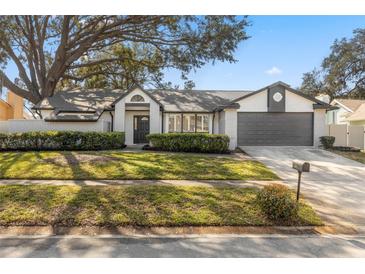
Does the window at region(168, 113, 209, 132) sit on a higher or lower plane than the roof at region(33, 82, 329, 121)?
lower

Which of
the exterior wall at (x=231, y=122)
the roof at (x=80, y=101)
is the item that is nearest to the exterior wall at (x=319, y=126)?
the exterior wall at (x=231, y=122)

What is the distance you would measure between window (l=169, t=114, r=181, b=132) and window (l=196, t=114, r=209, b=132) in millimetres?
1402

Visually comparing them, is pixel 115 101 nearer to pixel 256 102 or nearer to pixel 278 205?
pixel 256 102

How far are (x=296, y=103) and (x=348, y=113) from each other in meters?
14.9

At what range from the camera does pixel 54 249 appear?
170 inches

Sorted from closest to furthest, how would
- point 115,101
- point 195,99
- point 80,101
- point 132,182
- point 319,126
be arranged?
point 132,182 → point 319,126 → point 115,101 → point 80,101 → point 195,99

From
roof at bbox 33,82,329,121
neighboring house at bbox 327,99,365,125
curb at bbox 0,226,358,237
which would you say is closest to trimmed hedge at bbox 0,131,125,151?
roof at bbox 33,82,329,121

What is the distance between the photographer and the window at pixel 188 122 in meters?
19.4

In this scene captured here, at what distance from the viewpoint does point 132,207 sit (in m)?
6.09

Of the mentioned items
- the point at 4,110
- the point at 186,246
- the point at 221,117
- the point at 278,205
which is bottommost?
the point at 186,246

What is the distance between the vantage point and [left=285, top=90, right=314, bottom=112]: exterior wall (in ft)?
58.2

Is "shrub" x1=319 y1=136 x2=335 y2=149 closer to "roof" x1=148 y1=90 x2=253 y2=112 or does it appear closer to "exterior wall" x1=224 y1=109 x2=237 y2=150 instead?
"exterior wall" x1=224 y1=109 x2=237 y2=150

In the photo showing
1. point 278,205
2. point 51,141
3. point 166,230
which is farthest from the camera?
point 51,141

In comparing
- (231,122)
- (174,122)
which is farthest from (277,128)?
(174,122)
